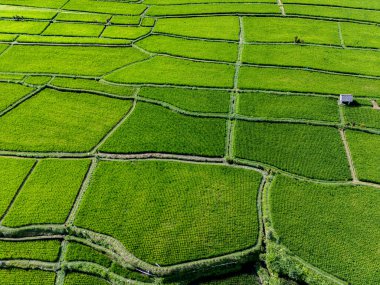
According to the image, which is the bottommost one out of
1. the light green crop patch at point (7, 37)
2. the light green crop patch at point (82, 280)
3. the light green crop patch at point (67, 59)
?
the light green crop patch at point (82, 280)

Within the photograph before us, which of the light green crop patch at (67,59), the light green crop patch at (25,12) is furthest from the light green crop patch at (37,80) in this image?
the light green crop patch at (25,12)

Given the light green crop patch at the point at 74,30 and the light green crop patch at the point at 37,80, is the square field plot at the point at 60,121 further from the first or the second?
the light green crop patch at the point at 74,30

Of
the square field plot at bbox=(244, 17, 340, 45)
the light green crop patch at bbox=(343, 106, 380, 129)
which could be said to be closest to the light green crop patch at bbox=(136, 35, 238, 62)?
the square field plot at bbox=(244, 17, 340, 45)

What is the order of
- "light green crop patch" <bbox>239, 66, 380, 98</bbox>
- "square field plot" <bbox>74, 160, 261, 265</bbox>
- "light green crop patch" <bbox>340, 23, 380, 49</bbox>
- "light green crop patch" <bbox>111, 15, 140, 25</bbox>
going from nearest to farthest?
"square field plot" <bbox>74, 160, 261, 265</bbox> < "light green crop patch" <bbox>239, 66, 380, 98</bbox> < "light green crop patch" <bbox>340, 23, 380, 49</bbox> < "light green crop patch" <bbox>111, 15, 140, 25</bbox>

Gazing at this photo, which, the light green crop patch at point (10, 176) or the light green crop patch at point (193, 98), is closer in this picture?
the light green crop patch at point (10, 176)

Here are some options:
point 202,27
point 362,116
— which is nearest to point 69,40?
point 202,27

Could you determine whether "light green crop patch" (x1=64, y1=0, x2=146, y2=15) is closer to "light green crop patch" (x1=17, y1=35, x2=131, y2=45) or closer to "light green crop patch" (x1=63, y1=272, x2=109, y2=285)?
"light green crop patch" (x1=17, y1=35, x2=131, y2=45)

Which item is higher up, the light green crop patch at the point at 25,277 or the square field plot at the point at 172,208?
the square field plot at the point at 172,208

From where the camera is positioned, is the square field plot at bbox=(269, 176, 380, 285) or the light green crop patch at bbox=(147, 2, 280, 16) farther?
the light green crop patch at bbox=(147, 2, 280, 16)
